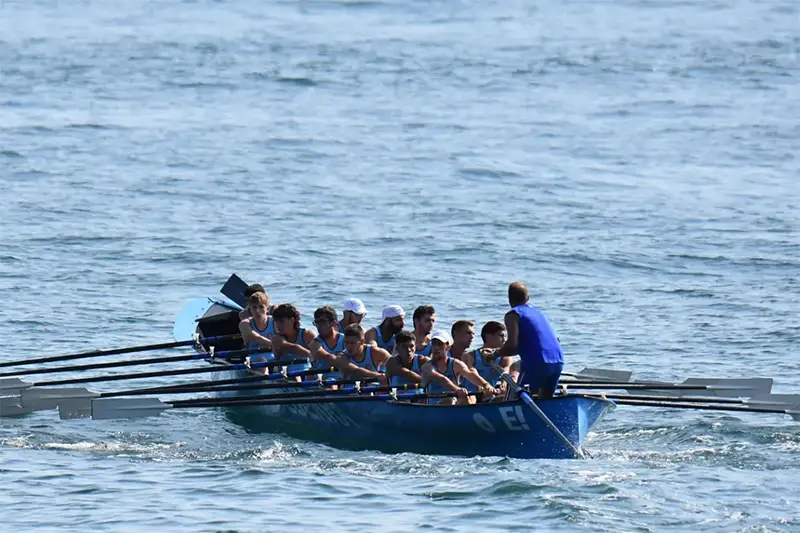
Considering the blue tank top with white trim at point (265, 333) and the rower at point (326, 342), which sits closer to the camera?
the rower at point (326, 342)

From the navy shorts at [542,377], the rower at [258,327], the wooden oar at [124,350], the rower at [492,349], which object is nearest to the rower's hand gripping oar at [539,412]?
the navy shorts at [542,377]

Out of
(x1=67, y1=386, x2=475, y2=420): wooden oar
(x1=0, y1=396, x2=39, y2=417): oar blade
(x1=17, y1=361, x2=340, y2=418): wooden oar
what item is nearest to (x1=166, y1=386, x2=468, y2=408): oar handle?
(x1=67, y1=386, x2=475, y2=420): wooden oar

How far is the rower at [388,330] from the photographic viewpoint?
58.3 feet

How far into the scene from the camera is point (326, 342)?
17547mm

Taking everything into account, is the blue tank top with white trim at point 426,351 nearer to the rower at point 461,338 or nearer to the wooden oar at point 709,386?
the rower at point 461,338

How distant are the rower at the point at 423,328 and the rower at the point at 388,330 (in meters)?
0.39

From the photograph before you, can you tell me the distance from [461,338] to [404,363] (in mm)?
657

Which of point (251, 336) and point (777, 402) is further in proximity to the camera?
point (251, 336)

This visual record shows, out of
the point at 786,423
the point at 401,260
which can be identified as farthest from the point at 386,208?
the point at 786,423

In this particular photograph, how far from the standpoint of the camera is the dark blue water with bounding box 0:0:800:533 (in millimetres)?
14961

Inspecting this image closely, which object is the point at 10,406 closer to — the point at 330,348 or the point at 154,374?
the point at 154,374

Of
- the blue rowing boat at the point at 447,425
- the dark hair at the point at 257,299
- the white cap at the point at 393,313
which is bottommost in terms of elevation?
the blue rowing boat at the point at 447,425

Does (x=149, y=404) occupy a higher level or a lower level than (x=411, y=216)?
lower

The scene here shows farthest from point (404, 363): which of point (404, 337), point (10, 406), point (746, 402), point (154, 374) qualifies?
point (10, 406)
